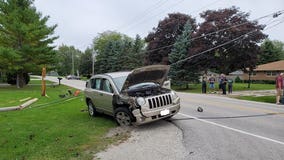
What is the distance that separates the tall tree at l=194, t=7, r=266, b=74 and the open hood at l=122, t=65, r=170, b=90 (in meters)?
18.2

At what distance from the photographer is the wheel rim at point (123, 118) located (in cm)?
650

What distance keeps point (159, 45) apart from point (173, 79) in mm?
8256

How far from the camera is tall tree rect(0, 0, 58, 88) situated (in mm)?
23248

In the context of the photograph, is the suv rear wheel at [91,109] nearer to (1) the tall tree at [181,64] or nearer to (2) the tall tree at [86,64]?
(1) the tall tree at [181,64]

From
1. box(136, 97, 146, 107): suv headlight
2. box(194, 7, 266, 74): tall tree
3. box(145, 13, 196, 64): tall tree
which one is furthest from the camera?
box(145, 13, 196, 64): tall tree

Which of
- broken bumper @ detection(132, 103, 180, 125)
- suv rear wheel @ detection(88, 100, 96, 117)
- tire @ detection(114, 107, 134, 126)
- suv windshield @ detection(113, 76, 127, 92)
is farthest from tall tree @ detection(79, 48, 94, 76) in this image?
broken bumper @ detection(132, 103, 180, 125)

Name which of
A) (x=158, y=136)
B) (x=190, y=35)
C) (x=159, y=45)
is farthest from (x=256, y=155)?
(x=159, y=45)

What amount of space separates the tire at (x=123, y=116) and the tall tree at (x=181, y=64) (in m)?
20.7

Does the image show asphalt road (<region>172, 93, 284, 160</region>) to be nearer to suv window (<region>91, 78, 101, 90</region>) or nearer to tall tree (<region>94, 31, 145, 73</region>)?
suv window (<region>91, 78, 101, 90</region>)

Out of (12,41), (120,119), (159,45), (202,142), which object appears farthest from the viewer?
(159,45)

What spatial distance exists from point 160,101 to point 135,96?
→ 2.48 feet

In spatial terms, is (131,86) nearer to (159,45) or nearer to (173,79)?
(173,79)

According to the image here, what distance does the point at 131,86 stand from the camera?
7066 millimetres

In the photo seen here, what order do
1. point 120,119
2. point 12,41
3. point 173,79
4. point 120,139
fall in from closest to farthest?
point 120,139
point 120,119
point 12,41
point 173,79
